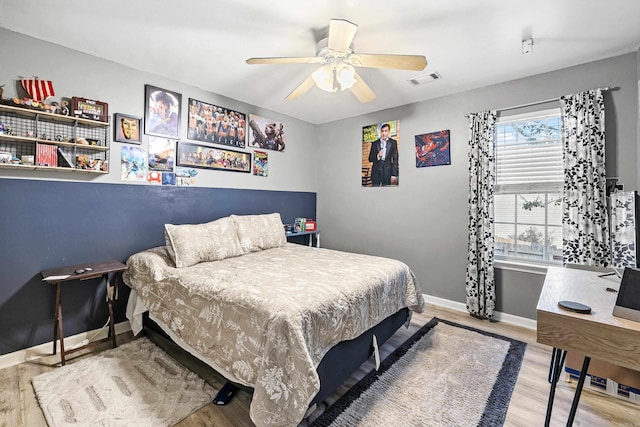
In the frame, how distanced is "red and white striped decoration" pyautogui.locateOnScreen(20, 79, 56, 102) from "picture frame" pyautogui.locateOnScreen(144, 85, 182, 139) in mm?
700

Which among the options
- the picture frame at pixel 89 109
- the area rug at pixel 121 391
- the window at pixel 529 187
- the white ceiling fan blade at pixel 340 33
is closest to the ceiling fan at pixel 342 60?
the white ceiling fan blade at pixel 340 33

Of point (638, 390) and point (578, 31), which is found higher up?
point (578, 31)

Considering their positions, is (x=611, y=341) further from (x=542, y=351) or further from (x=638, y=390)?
(x=542, y=351)

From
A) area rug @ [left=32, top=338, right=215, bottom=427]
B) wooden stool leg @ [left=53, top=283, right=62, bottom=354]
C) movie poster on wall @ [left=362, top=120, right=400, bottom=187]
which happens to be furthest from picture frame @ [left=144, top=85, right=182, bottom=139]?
movie poster on wall @ [left=362, top=120, right=400, bottom=187]

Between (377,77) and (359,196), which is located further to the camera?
(359,196)

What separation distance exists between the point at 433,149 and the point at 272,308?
2.86 meters

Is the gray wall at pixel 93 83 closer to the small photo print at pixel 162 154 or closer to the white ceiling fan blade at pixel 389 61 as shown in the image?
the small photo print at pixel 162 154

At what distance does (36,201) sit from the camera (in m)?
2.21

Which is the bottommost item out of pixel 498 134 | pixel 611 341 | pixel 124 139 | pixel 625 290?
pixel 611 341

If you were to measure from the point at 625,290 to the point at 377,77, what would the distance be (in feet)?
8.29

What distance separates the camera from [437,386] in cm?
191

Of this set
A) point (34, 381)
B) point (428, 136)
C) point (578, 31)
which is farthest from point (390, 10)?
point (34, 381)

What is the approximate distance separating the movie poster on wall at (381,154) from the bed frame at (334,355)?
6.24 feet

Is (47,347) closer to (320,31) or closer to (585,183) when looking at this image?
(320,31)
